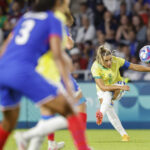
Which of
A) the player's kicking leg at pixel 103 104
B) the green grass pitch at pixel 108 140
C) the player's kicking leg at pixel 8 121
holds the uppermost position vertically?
the player's kicking leg at pixel 8 121

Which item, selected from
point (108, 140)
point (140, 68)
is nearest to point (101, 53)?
point (140, 68)

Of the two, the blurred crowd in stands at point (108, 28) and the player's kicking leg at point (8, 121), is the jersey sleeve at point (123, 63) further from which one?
the player's kicking leg at point (8, 121)

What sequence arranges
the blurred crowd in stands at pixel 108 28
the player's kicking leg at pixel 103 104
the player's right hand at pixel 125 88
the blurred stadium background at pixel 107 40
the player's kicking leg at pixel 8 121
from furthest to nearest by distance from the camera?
the blurred crowd in stands at pixel 108 28 < the blurred stadium background at pixel 107 40 < the player's kicking leg at pixel 103 104 < the player's right hand at pixel 125 88 < the player's kicking leg at pixel 8 121

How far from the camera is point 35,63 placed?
18.4ft

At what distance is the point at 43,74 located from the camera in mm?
5605

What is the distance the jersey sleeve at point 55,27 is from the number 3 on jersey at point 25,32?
20cm

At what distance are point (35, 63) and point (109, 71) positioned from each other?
4.98 metres

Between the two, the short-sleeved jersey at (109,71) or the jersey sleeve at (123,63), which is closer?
the jersey sleeve at (123,63)

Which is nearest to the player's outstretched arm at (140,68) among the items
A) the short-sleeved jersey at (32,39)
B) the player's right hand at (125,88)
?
the player's right hand at (125,88)

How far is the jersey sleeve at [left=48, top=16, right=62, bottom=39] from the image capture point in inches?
214

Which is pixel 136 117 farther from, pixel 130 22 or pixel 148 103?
pixel 130 22

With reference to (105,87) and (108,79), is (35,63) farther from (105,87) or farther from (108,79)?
(108,79)

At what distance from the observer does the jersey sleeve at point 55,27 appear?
5438 mm

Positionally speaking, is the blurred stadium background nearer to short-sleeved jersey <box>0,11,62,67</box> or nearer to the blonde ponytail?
the blonde ponytail
